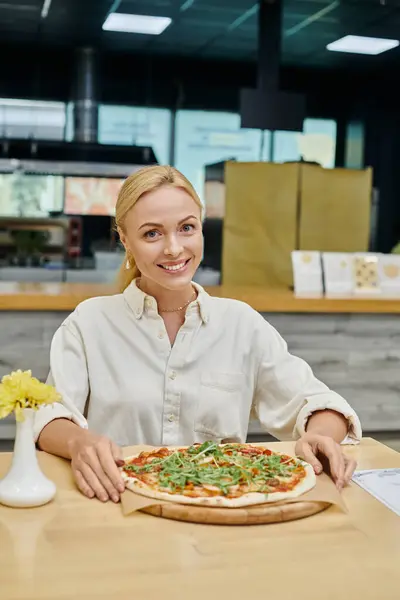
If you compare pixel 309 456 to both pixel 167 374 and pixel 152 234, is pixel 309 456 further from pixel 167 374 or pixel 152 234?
pixel 152 234

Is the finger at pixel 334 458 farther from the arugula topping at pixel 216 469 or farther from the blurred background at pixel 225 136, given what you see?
the blurred background at pixel 225 136

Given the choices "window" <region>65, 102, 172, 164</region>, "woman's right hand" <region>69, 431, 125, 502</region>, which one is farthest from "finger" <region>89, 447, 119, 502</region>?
"window" <region>65, 102, 172, 164</region>

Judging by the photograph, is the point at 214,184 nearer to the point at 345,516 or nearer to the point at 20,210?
the point at 20,210

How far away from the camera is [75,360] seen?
6.03 feet

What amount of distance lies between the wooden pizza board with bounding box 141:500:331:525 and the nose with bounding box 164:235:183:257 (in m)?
0.65

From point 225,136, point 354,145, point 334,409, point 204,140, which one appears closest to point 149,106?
point 204,140

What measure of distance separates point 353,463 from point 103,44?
660 centimetres

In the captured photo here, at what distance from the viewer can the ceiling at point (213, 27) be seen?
612 centimetres

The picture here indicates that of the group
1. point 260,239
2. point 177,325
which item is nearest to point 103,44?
point 260,239

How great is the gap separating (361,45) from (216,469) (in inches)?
265

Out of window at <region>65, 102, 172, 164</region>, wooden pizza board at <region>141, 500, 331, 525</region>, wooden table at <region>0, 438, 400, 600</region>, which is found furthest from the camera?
window at <region>65, 102, 172, 164</region>

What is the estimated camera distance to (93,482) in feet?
4.36

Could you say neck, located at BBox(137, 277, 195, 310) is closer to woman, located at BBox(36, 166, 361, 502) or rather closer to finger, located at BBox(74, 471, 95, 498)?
woman, located at BBox(36, 166, 361, 502)

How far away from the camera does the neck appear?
6.14 feet
